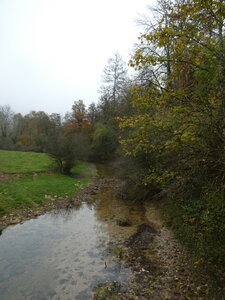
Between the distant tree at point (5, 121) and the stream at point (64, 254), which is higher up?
the distant tree at point (5, 121)

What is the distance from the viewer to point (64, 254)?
25.4ft

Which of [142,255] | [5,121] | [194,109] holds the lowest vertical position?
[142,255]

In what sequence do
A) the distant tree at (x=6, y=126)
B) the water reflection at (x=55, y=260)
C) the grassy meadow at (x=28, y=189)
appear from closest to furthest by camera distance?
the water reflection at (x=55, y=260), the grassy meadow at (x=28, y=189), the distant tree at (x=6, y=126)

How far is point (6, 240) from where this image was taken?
878 centimetres

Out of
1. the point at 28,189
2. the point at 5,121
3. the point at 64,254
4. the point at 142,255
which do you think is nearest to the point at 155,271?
the point at 142,255

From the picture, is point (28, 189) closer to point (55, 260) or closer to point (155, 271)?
point (55, 260)

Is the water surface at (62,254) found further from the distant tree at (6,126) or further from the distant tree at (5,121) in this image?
the distant tree at (5,121)

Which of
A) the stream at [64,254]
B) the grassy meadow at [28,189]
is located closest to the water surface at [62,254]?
the stream at [64,254]

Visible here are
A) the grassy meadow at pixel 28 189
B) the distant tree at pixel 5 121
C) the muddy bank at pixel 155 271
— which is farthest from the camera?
the distant tree at pixel 5 121

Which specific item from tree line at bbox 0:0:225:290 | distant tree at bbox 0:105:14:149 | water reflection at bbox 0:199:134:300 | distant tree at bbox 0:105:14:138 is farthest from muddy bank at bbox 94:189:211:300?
distant tree at bbox 0:105:14:138

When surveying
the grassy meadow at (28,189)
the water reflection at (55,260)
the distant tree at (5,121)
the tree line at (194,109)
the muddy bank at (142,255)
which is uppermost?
the distant tree at (5,121)

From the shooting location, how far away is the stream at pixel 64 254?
5.90 metres

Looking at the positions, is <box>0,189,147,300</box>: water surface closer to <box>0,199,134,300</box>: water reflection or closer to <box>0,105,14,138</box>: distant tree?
<box>0,199,134,300</box>: water reflection

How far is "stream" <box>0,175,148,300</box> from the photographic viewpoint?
590 cm
